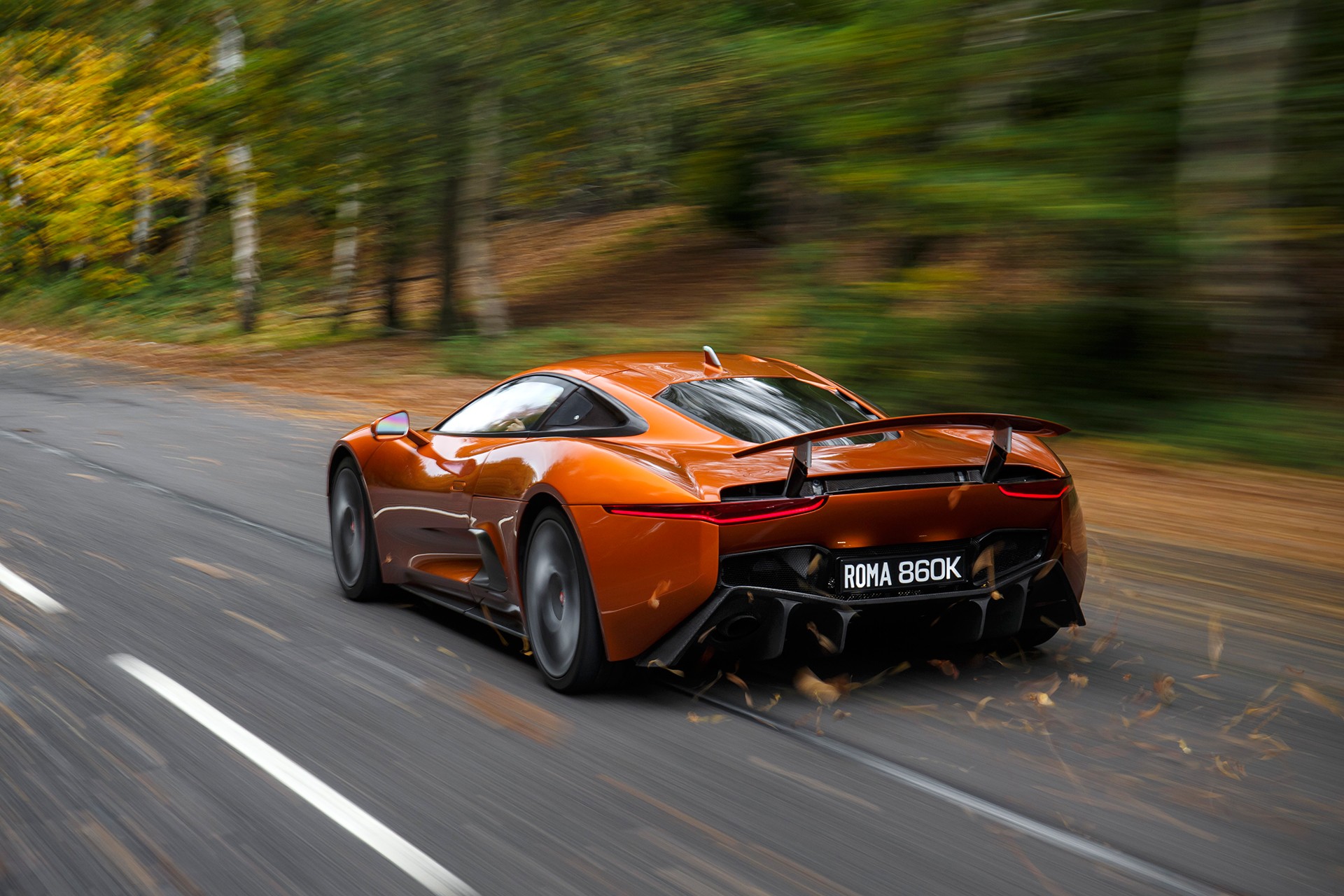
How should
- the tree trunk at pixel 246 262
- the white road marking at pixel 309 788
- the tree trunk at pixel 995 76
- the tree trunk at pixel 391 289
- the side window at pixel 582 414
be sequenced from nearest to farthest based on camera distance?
the white road marking at pixel 309 788
the side window at pixel 582 414
the tree trunk at pixel 995 76
the tree trunk at pixel 391 289
the tree trunk at pixel 246 262

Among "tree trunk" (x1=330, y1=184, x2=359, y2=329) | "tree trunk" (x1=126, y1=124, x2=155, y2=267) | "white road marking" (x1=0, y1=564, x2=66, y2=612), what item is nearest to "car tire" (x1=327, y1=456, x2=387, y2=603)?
"white road marking" (x1=0, y1=564, x2=66, y2=612)

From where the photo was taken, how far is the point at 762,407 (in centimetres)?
502

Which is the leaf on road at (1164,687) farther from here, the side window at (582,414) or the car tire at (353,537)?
the car tire at (353,537)

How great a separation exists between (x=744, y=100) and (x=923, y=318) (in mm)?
6389

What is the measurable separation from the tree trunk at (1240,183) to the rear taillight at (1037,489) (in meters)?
7.77

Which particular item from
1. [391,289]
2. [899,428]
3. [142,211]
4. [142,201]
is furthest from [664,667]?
[142,211]

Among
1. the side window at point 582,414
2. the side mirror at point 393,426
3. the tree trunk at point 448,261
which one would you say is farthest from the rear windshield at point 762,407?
the tree trunk at point 448,261

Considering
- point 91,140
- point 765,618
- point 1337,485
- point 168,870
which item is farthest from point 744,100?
point 91,140

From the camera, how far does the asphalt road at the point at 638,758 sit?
3215mm

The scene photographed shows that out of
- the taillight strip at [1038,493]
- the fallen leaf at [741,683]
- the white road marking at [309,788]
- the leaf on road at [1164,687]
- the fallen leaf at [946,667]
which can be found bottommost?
the leaf on road at [1164,687]

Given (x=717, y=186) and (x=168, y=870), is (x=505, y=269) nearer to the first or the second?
(x=717, y=186)

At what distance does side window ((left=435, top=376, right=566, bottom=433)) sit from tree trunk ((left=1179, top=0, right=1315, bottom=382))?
7.98 metres

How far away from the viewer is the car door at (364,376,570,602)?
215 inches

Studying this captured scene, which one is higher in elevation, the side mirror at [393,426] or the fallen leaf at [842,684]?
the side mirror at [393,426]
